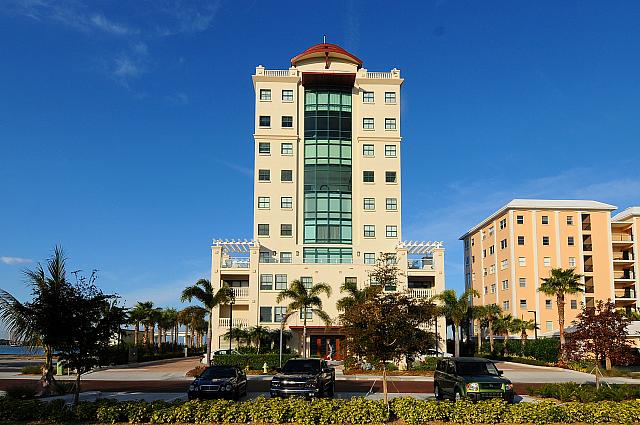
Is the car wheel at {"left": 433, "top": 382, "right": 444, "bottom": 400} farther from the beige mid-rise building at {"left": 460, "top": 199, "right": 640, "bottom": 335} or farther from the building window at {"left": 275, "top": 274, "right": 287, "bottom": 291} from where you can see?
the beige mid-rise building at {"left": 460, "top": 199, "right": 640, "bottom": 335}

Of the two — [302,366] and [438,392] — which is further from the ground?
[302,366]

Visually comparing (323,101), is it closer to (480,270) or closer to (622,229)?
(480,270)

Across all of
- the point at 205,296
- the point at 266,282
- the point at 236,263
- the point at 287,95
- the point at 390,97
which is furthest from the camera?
the point at 390,97

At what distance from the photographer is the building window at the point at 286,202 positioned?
62.5 meters

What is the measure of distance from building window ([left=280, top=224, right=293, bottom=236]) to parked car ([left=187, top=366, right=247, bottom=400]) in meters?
36.4

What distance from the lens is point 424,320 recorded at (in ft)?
67.2

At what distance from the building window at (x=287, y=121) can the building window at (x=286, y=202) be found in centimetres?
798

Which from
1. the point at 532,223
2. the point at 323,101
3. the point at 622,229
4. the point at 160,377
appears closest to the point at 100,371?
the point at 160,377

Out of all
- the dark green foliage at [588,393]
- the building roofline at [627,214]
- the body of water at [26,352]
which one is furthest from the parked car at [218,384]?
the building roofline at [627,214]

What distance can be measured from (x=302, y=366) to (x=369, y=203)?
3914 centimetres

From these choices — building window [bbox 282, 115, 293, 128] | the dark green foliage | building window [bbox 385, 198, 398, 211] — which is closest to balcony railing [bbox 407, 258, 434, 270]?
building window [bbox 385, 198, 398, 211]

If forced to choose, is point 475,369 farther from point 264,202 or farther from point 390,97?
point 390,97

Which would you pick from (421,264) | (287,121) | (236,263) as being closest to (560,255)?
(421,264)

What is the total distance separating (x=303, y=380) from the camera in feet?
77.4
